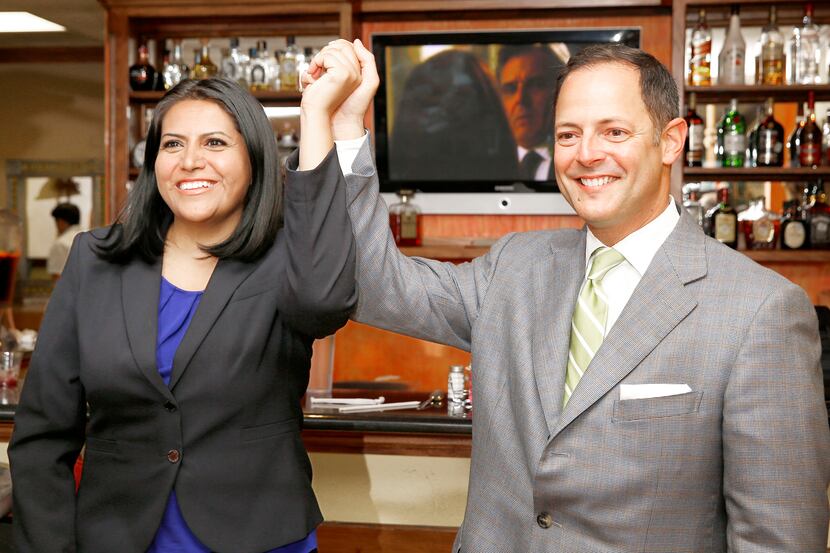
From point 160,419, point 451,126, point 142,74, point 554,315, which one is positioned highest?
point 142,74

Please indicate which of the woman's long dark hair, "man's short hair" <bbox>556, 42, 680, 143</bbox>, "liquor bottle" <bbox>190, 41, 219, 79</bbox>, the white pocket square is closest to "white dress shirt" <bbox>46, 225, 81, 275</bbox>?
"liquor bottle" <bbox>190, 41, 219, 79</bbox>

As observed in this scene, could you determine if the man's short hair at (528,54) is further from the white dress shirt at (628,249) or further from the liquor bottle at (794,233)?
the white dress shirt at (628,249)

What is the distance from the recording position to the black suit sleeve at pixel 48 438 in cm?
173

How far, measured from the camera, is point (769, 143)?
14.2 ft

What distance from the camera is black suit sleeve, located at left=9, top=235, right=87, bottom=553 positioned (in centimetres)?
173

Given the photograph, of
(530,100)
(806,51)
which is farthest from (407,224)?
(806,51)

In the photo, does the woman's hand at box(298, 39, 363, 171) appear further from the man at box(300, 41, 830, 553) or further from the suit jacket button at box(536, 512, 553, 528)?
the suit jacket button at box(536, 512, 553, 528)

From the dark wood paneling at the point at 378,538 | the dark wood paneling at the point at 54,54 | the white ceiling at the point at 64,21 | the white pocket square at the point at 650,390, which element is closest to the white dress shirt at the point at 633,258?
the white pocket square at the point at 650,390

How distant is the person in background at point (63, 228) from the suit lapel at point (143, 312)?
23.5 ft

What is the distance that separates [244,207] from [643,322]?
2.84ft

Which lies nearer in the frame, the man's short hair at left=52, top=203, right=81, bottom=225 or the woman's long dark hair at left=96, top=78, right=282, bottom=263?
the woman's long dark hair at left=96, top=78, right=282, bottom=263

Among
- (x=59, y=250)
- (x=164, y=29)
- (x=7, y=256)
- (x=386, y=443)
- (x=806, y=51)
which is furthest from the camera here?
(x=59, y=250)

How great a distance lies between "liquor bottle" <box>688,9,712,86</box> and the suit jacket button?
334 centimetres

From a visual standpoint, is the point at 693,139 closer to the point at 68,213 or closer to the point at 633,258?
the point at 633,258
